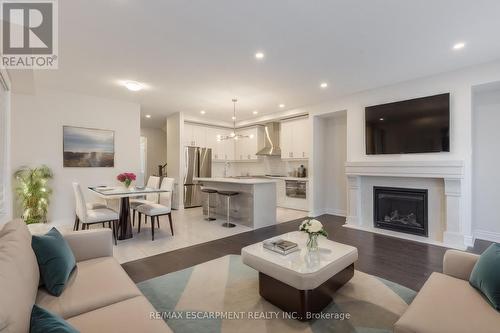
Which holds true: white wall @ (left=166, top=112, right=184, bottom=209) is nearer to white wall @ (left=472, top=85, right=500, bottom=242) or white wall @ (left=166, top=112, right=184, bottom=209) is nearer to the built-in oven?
the built-in oven

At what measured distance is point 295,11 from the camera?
237cm

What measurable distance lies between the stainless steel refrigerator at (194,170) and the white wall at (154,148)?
2.98 meters

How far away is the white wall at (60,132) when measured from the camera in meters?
4.50

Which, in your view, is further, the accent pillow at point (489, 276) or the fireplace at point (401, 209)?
the fireplace at point (401, 209)

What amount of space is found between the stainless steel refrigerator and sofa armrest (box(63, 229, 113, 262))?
15.1 ft

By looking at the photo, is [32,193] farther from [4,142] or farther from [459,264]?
[459,264]

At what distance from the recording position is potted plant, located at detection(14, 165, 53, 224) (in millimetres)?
4301

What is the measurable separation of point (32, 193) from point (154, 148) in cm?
499

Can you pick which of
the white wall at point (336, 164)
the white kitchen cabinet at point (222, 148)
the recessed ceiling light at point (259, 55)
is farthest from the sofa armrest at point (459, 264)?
the white kitchen cabinet at point (222, 148)

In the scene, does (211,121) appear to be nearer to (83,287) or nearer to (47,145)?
(47,145)

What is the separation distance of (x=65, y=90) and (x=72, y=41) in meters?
2.50

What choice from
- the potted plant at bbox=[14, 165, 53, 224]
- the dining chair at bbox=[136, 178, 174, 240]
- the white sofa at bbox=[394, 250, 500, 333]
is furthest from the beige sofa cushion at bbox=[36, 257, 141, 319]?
the potted plant at bbox=[14, 165, 53, 224]

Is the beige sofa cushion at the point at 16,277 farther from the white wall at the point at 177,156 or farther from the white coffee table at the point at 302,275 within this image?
the white wall at the point at 177,156

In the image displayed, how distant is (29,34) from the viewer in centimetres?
271
